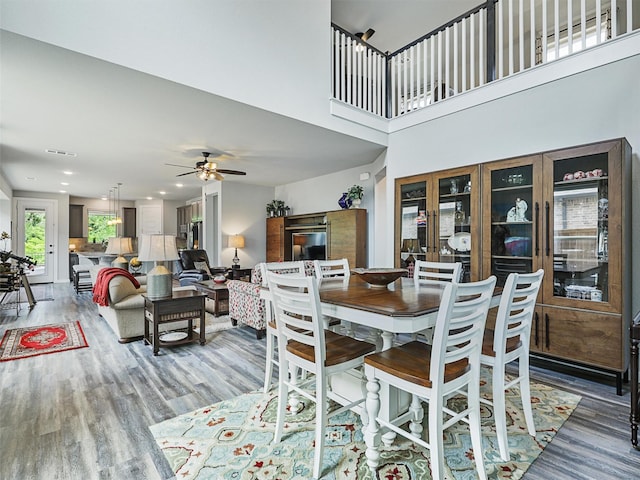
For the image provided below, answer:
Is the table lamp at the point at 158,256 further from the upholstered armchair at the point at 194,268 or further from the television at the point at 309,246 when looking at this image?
the upholstered armchair at the point at 194,268

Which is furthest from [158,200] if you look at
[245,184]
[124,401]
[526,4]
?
[526,4]

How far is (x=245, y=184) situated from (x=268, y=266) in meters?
5.54

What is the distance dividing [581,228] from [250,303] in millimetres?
3455

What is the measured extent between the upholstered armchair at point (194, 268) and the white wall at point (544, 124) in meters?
4.89

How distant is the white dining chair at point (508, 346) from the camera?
1740 mm

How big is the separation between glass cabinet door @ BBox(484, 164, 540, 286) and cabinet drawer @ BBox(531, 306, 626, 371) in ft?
1.60

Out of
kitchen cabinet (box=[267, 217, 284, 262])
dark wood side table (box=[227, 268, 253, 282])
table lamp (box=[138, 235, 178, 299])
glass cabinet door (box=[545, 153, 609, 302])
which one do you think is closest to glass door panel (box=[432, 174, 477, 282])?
glass cabinet door (box=[545, 153, 609, 302])

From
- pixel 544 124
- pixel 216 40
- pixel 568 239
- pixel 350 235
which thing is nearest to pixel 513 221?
pixel 568 239

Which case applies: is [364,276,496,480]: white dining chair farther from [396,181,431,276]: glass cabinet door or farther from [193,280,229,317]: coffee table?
[193,280,229,317]: coffee table

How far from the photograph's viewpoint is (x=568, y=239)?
292cm

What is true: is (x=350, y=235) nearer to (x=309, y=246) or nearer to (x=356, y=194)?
(x=356, y=194)

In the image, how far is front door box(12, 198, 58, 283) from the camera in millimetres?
8797

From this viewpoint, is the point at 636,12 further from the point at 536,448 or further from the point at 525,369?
the point at 536,448

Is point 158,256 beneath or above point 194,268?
above
